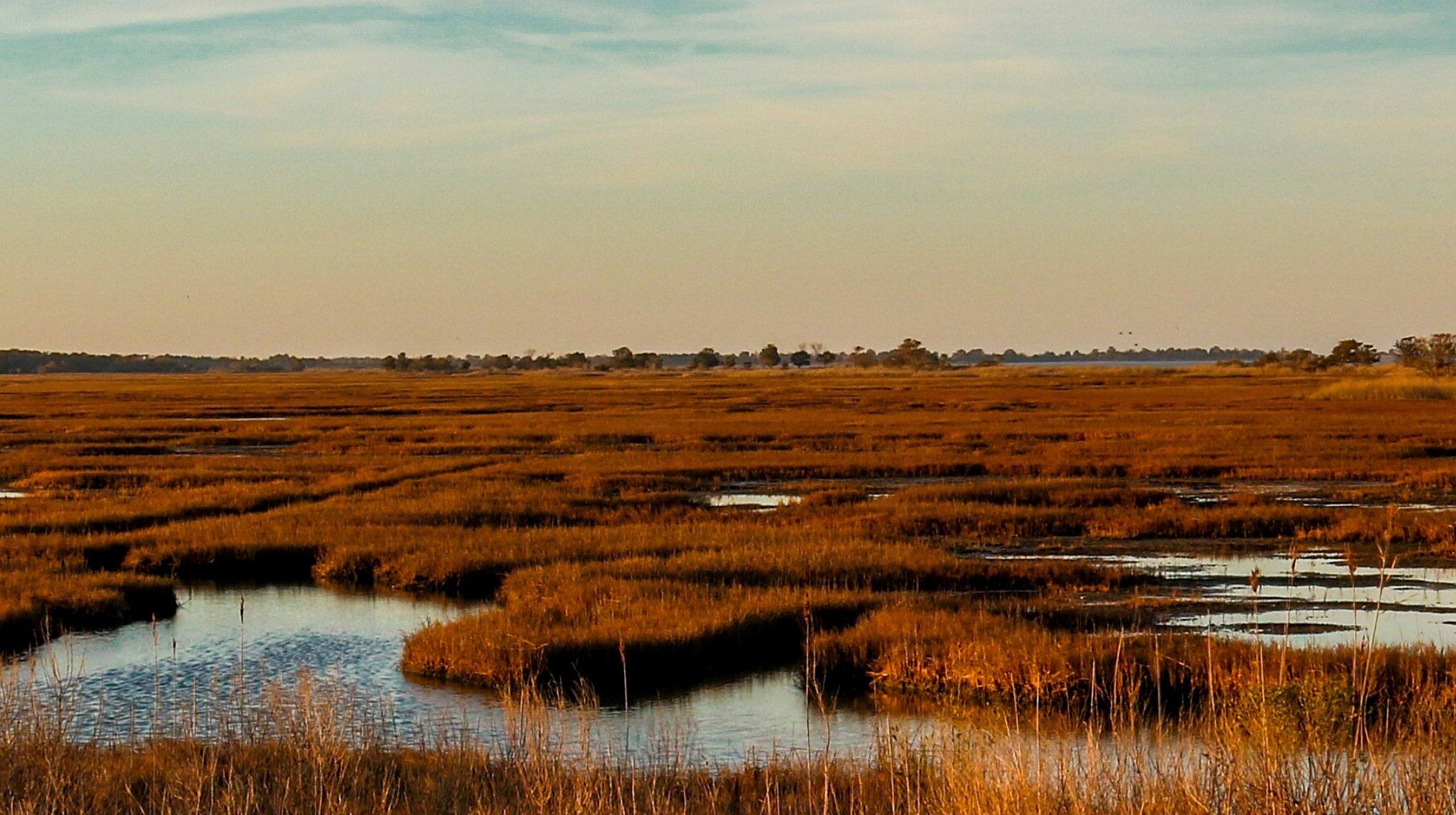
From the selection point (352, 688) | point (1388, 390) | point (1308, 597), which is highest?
point (1388, 390)

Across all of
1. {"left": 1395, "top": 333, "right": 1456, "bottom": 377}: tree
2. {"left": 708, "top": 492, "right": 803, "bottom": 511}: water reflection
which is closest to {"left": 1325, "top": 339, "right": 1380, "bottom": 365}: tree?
{"left": 1395, "top": 333, "right": 1456, "bottom": 377}: tree

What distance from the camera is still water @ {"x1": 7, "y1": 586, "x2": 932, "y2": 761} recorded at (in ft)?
41.6

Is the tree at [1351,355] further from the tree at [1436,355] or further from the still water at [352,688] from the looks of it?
the still water at [352,688]

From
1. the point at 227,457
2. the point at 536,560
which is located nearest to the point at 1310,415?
the point at 227,457

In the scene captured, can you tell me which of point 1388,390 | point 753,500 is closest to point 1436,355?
point 1388,390

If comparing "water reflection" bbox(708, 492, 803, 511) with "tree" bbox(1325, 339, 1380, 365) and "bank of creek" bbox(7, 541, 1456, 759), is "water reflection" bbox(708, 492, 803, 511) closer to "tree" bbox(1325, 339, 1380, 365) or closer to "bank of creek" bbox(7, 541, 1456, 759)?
"bank of creek" bbox(7, 541, 1456, 759)

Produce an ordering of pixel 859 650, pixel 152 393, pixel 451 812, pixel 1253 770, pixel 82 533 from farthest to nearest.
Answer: pixel 152 393 → pixel 82 533 → pixel 859 650 → pixel 451 812 → pixel 1253 770

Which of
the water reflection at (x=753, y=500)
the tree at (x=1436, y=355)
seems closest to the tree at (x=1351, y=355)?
the tree at (x=1436, y=355)

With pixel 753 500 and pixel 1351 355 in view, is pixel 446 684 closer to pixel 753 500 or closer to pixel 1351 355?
pixel 753 500

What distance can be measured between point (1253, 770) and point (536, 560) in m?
14.3

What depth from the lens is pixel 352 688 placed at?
47.1 feet

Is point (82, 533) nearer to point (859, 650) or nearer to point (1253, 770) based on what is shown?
point (859, 650)

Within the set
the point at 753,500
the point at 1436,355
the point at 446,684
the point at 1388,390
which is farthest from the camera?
the point at 1436,355

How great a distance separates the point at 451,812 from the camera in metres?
8.86
